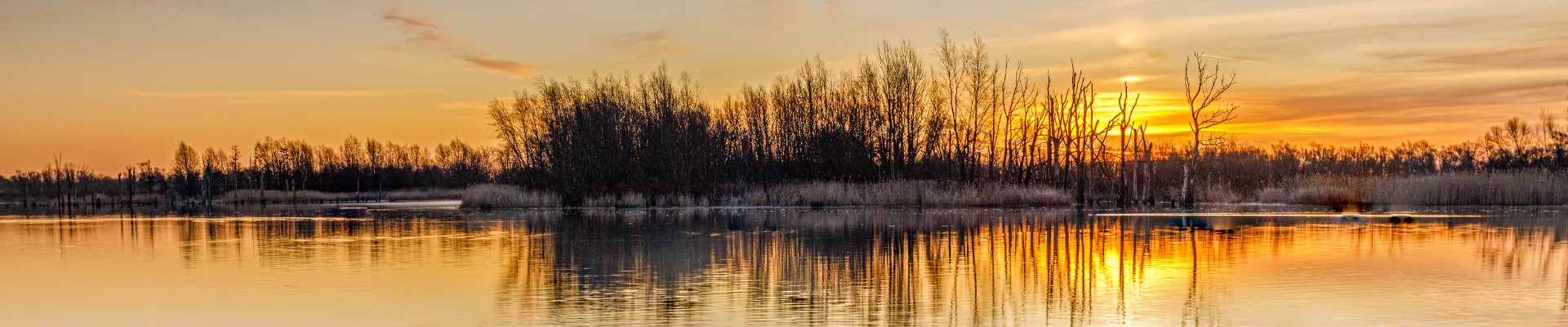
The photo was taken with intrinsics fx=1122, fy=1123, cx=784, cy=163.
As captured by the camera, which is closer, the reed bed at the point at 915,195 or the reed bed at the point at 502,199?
the reed bed at the point at 915,195

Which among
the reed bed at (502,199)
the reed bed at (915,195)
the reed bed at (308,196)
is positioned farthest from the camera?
the reed bed at (308,196)

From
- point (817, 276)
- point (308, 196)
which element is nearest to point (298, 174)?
point (308, 196)

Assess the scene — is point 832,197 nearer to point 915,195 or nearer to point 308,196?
point 915,195

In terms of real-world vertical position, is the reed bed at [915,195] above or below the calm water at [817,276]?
above

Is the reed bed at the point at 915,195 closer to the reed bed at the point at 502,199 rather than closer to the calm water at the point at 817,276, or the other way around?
the reed bed at the point at 502,199

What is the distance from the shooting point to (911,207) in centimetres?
3544

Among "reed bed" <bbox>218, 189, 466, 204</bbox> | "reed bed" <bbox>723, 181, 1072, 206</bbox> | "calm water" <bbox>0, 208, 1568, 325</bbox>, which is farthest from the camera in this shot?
"reed bed" <bbox>218, 189, 466, 204</bbox>

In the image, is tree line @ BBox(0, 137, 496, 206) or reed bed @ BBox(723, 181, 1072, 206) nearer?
reed bed @ BBox(723, 181, 1072, 206)

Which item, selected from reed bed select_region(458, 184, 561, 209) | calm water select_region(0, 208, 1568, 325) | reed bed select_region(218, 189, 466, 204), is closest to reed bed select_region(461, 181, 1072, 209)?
reed bed select_region(458, 184, 561, 209)

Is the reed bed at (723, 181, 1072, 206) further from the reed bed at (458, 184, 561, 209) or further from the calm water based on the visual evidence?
the calm water

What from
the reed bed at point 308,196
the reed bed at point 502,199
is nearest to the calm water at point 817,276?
the reed bed at point 502,199

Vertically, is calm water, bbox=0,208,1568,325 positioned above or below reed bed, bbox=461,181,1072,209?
below

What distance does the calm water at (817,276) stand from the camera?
30.1ft

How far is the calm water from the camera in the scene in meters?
9.16
